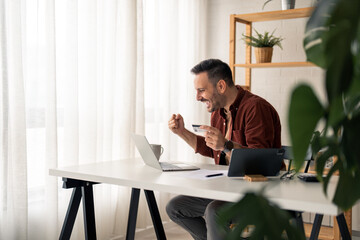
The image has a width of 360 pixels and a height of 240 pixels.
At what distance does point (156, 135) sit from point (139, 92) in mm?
421

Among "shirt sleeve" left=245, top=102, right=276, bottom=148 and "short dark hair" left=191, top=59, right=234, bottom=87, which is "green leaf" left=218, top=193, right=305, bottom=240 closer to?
"shirt sleeve" left=245, top=102, right=276, bottom=148

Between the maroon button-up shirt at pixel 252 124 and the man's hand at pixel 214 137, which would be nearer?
the man's hand at pixel 214 137

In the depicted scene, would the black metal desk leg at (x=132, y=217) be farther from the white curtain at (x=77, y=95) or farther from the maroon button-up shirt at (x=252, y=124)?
the white curtain at (x=77, y=95)

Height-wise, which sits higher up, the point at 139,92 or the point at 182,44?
the point at 182,44

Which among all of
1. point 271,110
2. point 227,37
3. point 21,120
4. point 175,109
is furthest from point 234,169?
point 227,37

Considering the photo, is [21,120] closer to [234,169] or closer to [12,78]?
[12,78]

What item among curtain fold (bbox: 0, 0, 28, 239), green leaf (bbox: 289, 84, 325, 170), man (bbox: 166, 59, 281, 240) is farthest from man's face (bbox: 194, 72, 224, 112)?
green leaf (bbox: 289, 84, 325, 170)

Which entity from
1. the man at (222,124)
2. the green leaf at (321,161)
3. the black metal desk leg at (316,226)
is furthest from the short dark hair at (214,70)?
the green leaf at (321,161)

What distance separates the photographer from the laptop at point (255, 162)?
6.60 feet

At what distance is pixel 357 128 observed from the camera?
0.28 meters

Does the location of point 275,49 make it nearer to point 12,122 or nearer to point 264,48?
point 264,48

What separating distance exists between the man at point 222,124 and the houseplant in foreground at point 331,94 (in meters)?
→ 2.07

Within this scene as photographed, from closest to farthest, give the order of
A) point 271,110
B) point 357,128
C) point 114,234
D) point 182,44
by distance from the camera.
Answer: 1. point 357,128
2. point 271,110
3. point 114,234
4. point 182,44

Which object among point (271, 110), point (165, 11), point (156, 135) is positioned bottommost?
point (156, 135)
